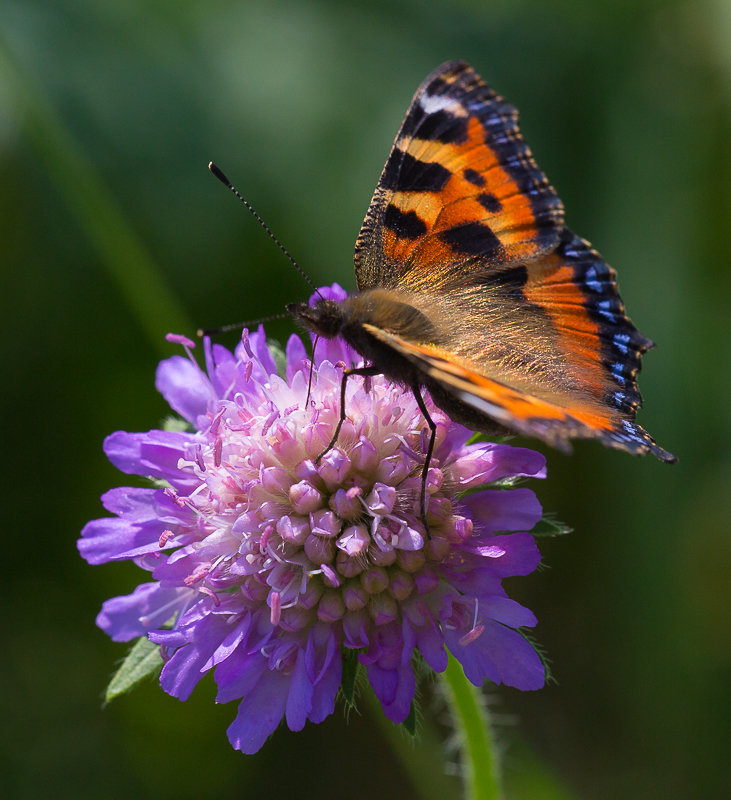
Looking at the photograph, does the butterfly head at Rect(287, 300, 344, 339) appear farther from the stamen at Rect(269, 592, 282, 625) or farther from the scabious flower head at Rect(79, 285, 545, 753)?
the stamen at Rect(269, 592, 282, 625)

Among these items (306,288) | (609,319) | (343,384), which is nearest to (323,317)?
(343,384)

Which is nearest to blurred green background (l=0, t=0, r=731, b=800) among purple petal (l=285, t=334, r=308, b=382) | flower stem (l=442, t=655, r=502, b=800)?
flower stem (l=442, t=655, r=502, b=800)

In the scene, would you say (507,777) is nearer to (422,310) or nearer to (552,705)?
(552,705)

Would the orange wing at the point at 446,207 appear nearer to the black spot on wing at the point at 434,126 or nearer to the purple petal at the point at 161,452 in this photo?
the black spot on wing at the point at 434,126

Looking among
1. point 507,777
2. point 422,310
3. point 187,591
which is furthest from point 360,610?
point 507,777

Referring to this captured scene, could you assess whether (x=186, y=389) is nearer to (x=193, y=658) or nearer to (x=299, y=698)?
(x=193, y=658)
